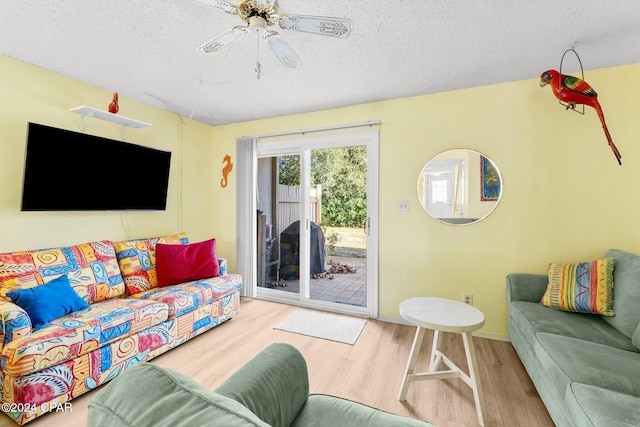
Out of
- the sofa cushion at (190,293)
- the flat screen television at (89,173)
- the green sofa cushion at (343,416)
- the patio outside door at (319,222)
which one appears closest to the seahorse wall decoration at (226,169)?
the patio outside door at (319,222)

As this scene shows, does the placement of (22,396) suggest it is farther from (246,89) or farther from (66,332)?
(246,89)

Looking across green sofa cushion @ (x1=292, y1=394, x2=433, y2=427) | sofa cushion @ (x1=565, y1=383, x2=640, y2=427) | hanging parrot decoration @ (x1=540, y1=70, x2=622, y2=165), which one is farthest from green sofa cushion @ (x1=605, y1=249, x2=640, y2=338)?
green sofa cushion @ (x1=292, y1=394, x2=433, y2=427)

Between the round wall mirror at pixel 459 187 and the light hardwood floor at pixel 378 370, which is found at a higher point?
the round wall mirror at pixel 459 187

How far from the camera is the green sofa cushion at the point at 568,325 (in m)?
1.73

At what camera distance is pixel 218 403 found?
0.57 metres

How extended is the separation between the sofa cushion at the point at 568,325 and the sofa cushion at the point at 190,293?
263cm

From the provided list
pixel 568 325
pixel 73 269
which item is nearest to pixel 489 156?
pixel 568 325

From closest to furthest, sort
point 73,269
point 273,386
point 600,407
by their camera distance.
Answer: point 273,386, point 600,407, point 73,269

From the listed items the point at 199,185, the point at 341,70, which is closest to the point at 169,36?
the point at 341,70

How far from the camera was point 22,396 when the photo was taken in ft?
5.24

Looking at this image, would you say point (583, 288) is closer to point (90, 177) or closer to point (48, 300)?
point (48, 300)

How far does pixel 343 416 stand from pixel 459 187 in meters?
2.39

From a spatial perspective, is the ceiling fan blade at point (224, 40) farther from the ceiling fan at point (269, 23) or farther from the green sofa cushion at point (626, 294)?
the green sofa cushion at point (626, 294)

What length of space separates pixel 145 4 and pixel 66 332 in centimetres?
205
